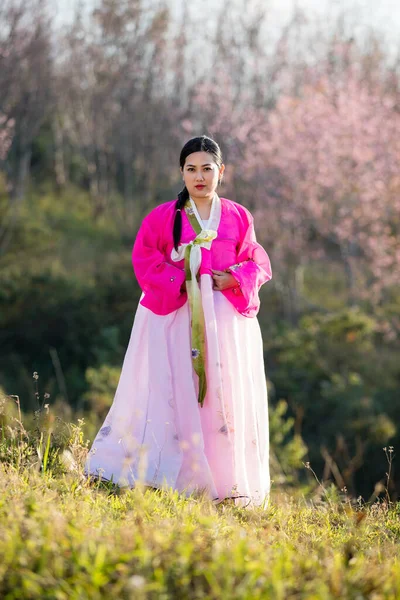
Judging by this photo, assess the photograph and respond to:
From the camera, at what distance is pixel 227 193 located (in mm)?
15961

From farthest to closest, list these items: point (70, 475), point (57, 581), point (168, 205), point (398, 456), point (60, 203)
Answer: point (60, 203), point (398, 456), point (168, 205), point (70, 475), point (57, 581)

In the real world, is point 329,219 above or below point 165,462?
above

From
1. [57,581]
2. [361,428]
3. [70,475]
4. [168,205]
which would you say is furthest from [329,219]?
[57,581]

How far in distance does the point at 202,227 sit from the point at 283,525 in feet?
4.66

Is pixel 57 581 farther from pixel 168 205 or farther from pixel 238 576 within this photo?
pixel 168 205

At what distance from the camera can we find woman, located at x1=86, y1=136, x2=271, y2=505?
383cm

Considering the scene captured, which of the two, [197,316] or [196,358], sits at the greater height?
[197,316]

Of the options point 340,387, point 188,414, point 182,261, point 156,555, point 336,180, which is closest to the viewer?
point 156,555

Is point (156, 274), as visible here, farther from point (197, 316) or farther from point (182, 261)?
point (197, 316)

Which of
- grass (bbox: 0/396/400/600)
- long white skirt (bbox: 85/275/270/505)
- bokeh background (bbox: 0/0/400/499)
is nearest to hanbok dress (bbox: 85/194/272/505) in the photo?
long white skirt (bbox: 85/275/270/505)

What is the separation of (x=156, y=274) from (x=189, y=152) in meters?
Result: 0.59

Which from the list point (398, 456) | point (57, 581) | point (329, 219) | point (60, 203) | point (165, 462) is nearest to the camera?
point (57, 581)

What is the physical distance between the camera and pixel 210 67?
1859 centimetres

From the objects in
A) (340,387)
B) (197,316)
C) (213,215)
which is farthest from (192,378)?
(340,387)
